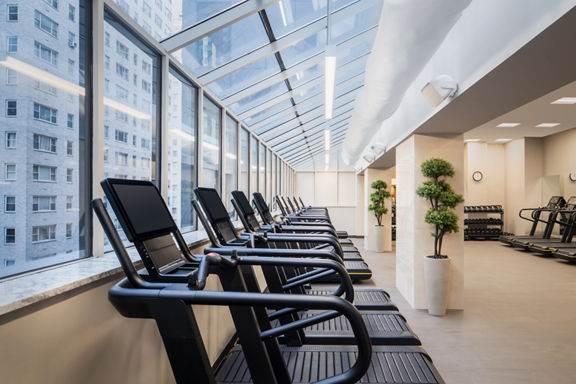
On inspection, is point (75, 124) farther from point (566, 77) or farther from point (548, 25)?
point (566, 77)

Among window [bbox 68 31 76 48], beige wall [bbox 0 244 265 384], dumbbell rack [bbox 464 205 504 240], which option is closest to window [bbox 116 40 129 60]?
window [bbox 68 31 76 48]

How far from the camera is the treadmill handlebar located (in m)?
1.17

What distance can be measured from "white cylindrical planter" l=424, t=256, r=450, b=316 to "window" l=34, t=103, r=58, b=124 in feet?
14.6

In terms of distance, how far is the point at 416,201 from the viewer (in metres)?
5.40

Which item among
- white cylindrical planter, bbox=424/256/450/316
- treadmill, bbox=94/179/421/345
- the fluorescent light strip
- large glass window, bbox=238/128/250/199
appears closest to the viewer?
treadmill, bbox=94/179/421/345

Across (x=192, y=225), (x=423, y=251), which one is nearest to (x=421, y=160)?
(x=423, y=251)

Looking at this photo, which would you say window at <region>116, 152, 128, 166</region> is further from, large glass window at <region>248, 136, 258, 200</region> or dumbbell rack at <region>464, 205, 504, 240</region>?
dumbbell rack at <region>464, 205, 504, 240</region>

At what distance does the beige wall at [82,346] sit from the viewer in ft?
4.15

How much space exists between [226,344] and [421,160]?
351cm

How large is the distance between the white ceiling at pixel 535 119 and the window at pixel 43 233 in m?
6.76

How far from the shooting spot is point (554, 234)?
1212 cm

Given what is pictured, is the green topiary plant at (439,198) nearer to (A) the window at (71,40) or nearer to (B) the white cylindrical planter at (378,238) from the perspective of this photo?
(A) the window at (71,40)

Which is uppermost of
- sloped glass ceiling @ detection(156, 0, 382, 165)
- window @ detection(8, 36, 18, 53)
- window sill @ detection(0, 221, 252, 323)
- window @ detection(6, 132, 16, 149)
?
sloped glass ceiling @ detection(156, 0, 382, 165)

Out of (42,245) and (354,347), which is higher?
(42,245)
